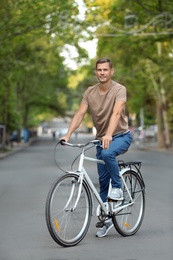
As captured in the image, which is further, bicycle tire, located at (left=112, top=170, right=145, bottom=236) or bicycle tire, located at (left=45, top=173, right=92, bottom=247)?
bicycle tire, located at (left=112, top=170, right=145, bottom=236)

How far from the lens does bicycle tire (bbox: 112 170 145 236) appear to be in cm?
818

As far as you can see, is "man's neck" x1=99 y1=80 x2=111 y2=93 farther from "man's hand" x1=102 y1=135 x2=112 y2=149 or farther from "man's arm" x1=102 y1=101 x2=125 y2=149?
"man's hand" x1=102 y1=135 x2=112 y2=149

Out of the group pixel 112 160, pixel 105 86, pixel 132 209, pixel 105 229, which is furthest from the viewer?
pixel 132 209

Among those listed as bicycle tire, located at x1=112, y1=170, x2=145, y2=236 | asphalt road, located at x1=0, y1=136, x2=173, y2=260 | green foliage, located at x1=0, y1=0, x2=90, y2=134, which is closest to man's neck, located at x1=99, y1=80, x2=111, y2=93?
bicycle tire, located at x1=112, y1=170, x2=145, y2=236

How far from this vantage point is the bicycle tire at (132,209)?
8177 millimetres

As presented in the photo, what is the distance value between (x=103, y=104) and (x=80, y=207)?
42.9 inches

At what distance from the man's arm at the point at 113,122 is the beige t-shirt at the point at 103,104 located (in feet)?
0.28

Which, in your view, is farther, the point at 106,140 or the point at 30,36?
the point at 30,36

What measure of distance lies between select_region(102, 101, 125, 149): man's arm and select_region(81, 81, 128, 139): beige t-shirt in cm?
8

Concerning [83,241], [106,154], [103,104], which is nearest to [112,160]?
[106,154]

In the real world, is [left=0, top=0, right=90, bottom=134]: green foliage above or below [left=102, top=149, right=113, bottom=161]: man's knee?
above

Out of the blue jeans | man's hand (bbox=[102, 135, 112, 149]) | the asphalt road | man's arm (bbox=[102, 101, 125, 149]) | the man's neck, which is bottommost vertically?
the asphalt road

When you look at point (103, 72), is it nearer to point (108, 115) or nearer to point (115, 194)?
point (108, 115)

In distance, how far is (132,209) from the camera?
8414 mm
